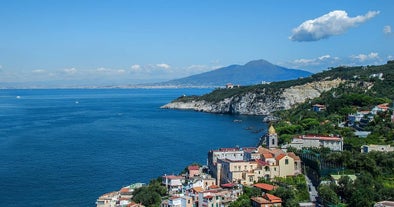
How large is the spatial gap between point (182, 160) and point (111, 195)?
10.5 m

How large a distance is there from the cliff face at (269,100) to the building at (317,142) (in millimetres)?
37088

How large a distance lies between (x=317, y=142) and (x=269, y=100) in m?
42.3

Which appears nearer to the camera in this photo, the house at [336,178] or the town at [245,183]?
the town at [245,183]

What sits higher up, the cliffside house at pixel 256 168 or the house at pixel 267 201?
the cliffside house at pixel 256 168

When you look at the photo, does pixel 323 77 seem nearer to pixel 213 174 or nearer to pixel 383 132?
pixel 383 132

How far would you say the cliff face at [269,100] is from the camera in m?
62.8

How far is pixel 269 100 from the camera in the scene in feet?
216

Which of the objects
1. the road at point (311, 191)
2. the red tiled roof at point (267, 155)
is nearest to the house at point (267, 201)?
the road at point (311, 191)

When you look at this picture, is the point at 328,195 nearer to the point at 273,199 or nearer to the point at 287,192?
the point at 287,192

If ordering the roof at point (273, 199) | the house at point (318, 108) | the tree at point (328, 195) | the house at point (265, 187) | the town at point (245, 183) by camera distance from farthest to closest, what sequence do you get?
the house at point (318, 108), the house at point (265, 187), the town at point (245, 183), the roof at point (273, 199), the tree at point (328, 195)

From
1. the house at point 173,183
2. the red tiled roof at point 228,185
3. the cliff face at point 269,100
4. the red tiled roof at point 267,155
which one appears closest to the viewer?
the red tiled roof at point 228,185

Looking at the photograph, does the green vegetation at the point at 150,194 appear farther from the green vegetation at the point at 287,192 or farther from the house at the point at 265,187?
the house at the point at 265,187

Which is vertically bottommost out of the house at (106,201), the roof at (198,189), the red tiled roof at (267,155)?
the house at (106,201)

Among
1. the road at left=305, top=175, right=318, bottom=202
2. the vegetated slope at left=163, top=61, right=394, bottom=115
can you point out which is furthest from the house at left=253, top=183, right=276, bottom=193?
the vegetated slope at left=163, top=61, right=394, bottom=115
